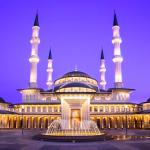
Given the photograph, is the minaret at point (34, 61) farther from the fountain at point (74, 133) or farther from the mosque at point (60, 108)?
the fountain at point (74, 133)

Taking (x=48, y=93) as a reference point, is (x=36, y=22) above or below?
above

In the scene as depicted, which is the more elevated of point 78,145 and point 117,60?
point 117,60

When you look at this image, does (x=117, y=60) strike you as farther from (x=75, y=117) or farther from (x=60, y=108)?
(x=75, y=117)

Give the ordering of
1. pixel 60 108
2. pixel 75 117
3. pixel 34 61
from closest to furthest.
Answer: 1. pixel 75 117
2. pixel 60 108
3. pixel 34 61

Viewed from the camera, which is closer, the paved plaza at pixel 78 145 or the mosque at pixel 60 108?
the paved plaza at pixel 78 145

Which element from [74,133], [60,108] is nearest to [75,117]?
[74,133]

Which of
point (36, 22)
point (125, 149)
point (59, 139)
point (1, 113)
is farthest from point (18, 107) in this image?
point (125, 149)

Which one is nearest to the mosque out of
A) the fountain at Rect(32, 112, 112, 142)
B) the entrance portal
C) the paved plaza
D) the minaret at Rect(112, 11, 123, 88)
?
the minaret at Rect(112, 11, 123, 88)

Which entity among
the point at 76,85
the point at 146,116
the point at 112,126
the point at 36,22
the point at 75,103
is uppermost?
the point at 36,22

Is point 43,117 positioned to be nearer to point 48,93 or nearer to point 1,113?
point 48,93

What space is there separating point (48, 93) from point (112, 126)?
68.9 ft

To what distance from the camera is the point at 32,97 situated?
189 feet

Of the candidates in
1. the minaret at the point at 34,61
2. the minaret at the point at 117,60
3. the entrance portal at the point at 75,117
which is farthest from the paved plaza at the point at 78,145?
the minaret at the point at 34,61

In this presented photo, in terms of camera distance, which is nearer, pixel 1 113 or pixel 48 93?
pixel 1 113
